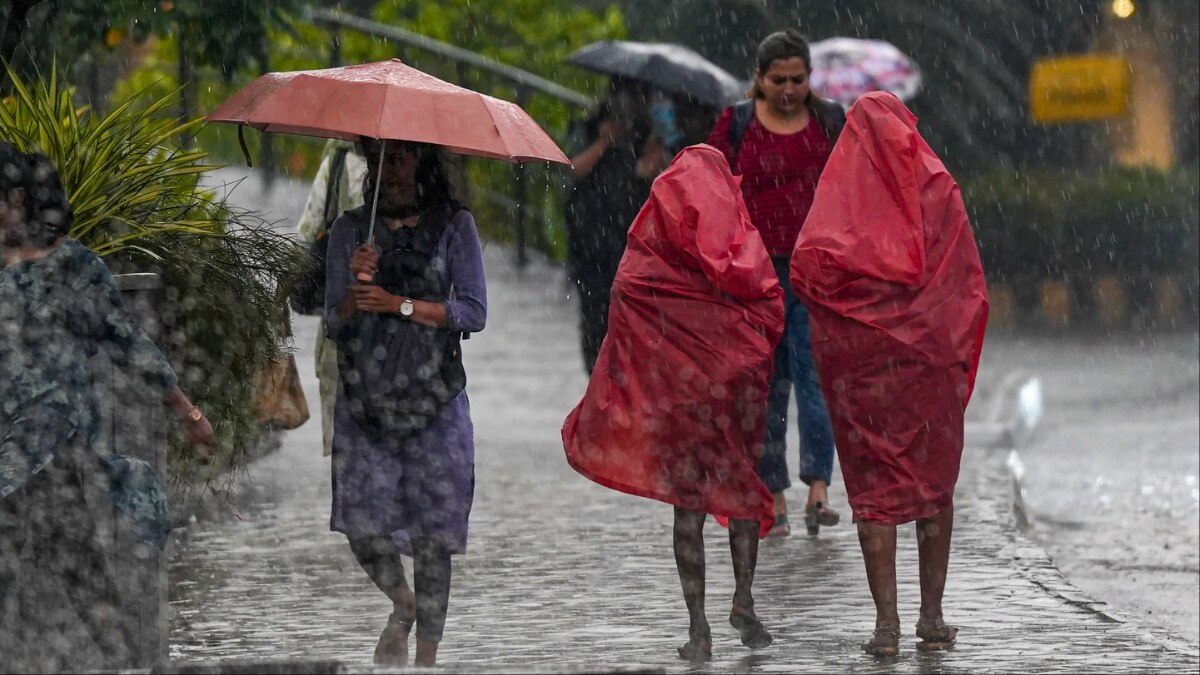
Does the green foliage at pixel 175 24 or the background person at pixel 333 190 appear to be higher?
the green foliage at pixel 175 24

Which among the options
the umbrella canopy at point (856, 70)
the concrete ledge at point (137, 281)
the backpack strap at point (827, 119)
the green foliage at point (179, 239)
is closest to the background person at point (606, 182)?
the backpack strap at point (827, 119)

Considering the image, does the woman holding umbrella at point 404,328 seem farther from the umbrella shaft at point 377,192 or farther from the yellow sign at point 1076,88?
the yellow sign at point 1076,88

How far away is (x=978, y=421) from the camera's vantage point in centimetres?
1437

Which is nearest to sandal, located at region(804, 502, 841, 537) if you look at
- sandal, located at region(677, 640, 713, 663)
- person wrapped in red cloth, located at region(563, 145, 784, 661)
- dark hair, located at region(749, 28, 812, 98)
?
dark hair, located at region(749, 28, 812, 98)

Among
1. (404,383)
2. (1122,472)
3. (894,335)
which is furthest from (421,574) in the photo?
(1122,472)

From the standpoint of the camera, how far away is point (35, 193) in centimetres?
554

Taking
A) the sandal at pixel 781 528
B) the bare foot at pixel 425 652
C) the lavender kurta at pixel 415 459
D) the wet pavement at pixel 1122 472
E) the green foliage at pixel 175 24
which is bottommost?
the wet pavement at pixel 1122 472

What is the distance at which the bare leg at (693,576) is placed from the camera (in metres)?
6.79

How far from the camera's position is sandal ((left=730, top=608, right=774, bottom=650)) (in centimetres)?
699

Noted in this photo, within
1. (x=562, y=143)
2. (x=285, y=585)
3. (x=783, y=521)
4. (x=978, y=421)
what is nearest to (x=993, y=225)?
(x=562, y=143)

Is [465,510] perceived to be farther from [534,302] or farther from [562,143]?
[562,143]

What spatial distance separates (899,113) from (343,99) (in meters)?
1.82

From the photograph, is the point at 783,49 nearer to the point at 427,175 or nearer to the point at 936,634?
the point at 427,175

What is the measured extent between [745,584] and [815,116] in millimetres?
2420
